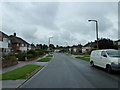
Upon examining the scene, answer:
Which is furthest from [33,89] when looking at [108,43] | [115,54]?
[108,43]

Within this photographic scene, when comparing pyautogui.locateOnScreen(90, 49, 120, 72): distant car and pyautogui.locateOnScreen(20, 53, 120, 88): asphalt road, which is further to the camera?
pyautogui.locateOnScreen(90, 49, 120, 72): distant car

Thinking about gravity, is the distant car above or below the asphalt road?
above

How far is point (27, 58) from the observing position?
85.0ft

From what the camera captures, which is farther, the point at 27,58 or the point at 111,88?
the point at 27,58

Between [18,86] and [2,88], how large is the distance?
735 mm

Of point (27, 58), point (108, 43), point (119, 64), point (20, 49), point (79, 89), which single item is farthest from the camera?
point (20, 49)

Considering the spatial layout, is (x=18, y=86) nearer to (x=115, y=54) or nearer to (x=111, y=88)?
(x=111, y=88)

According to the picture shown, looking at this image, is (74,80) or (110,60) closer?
(74,80)

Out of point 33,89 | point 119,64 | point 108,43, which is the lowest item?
point 33,89

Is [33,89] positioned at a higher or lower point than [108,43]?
lower

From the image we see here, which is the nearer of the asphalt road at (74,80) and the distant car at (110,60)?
the asphalt road at (74,80)

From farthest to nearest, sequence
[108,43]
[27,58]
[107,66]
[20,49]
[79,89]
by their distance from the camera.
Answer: [20,49] → [108,43] → [27,58] → [107,66] → [79,89]

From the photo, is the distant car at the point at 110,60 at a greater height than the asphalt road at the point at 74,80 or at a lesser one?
greater

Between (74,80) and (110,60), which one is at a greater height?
(110,60)
